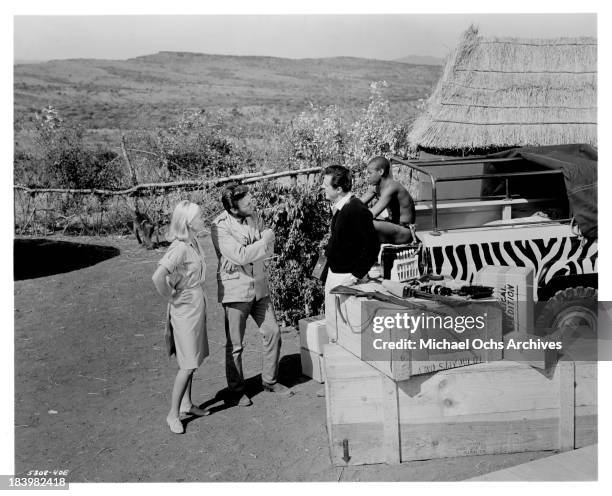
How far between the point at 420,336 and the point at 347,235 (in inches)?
45.2

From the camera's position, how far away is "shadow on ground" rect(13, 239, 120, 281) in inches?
409

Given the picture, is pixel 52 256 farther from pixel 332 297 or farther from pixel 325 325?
pixel 332 297

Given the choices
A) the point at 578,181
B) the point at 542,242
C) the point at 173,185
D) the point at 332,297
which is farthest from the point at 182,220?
the point at 173,185

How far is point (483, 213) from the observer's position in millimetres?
7391

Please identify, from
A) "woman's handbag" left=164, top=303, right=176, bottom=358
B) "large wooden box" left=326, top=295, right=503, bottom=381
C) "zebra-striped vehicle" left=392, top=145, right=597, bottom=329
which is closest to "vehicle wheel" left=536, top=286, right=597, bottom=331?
"zebra-striped vehicle" left=392, top=145, right=597, bottom=329

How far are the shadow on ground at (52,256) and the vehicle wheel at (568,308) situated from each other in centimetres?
683

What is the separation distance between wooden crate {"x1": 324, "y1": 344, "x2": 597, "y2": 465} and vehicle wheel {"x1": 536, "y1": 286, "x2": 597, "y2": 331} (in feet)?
4.19

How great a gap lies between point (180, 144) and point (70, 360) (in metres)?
8.98

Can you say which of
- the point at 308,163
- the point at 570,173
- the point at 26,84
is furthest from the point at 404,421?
the point at 26,84

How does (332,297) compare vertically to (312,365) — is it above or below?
above

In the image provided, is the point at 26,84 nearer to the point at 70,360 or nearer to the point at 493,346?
the point at 70,360

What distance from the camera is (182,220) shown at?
203 inches

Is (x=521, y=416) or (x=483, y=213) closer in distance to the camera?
(x=521, y=416)

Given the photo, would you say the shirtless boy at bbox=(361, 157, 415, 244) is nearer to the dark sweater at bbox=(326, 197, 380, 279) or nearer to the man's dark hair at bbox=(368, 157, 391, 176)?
the man's dark hair at bbox=(368, 157, 391, 176)
